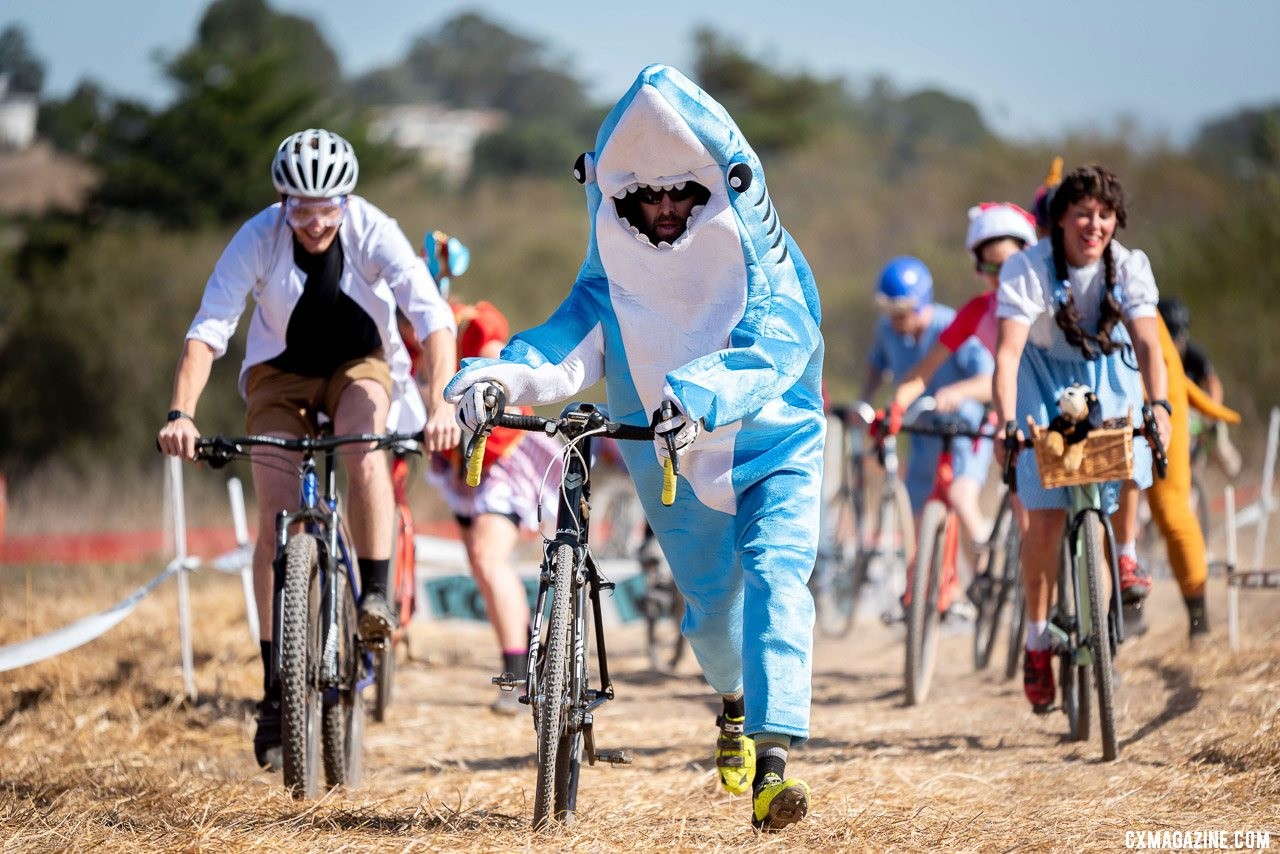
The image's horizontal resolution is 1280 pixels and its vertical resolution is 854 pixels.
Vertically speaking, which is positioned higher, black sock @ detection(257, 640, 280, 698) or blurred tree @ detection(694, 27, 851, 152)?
blurred tree @ detection(694, 27, 851, 152)

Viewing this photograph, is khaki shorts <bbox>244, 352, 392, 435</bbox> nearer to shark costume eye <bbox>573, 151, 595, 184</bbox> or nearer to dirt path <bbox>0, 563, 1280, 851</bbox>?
dirt path <bbox>0, 563, 1280, 851</bbox>

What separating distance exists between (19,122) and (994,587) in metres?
30.9

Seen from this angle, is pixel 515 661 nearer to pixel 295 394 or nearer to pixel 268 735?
pixel 268 735

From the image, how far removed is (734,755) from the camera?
506 centimetres

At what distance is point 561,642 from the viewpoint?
4.47 m

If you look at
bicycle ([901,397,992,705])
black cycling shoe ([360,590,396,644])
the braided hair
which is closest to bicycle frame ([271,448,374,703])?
→ black cycling shoe ([360,590,396,644])

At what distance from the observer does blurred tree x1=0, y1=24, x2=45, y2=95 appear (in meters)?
27.4

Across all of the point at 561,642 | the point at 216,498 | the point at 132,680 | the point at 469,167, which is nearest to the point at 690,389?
the point at 561,642

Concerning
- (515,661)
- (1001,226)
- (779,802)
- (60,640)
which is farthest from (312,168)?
(1001,226)

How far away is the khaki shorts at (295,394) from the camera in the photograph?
592 centimetres

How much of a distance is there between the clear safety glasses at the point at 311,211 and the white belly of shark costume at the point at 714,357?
1.21 metres

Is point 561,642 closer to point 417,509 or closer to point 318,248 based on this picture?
point 318,248

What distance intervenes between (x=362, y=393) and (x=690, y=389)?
1944 millimetres

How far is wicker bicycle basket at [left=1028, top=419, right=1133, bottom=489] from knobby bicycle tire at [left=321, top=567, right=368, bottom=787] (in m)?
2.54
